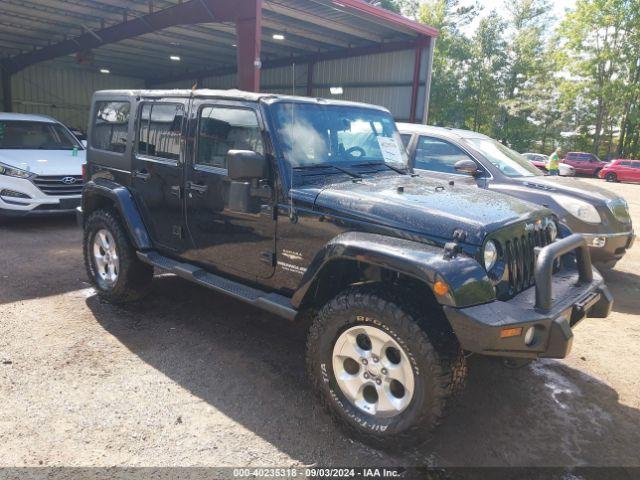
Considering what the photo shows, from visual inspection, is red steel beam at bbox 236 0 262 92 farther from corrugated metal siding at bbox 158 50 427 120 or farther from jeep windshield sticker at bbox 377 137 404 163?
corrugated metal siding at bbox 158 50 427 120

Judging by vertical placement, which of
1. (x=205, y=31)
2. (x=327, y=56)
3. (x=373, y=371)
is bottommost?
(x=373, y=371)

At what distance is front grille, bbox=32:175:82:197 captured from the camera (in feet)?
24.9

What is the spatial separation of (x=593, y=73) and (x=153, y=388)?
40.0 m

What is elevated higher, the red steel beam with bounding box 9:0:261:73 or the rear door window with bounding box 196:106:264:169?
the red steel beam with bounding box 9:0:261:73

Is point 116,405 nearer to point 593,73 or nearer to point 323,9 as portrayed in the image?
point 323,9

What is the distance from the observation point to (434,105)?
34.9m

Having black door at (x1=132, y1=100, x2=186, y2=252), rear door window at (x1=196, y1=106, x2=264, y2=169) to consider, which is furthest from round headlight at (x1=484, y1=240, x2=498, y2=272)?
black door at (x1=132, y1=100, x2=186, y2=252)

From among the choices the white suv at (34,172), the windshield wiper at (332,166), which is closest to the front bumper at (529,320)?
the windshield wiper at (332,166)

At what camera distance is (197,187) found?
3.88 metres

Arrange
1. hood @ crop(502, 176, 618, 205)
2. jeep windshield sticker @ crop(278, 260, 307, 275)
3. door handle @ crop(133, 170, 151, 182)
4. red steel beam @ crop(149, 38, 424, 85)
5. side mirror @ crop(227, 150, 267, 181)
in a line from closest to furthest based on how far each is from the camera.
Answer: side mirror @ crop(227, 150, 267, 181) < jeep windshield sticker @ crop(278, 260, 307, 275) < door handle @ crop(133, 170, 151, 182) < hood @ crop(502, 176, 618, 205) < red steel beam @ crop(149, 38, 424, 85)

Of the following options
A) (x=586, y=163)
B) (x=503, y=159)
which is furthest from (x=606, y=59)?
(x=503, y=159)

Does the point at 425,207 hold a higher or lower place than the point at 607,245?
higher

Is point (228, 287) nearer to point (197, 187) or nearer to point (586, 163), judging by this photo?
point (197, 187)

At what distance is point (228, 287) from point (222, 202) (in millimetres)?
645
